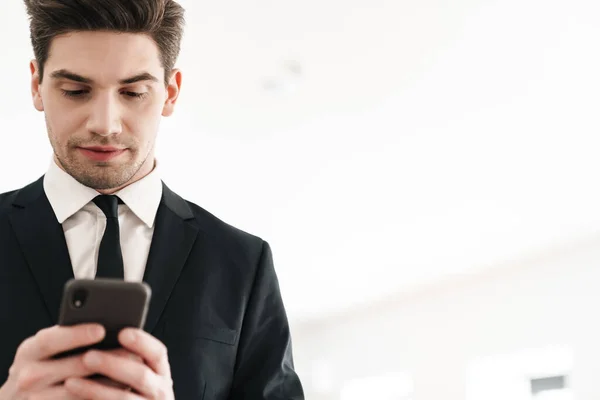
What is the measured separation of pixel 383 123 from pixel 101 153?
349 centimetres

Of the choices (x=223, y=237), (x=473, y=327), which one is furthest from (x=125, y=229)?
(x=473, y=327)

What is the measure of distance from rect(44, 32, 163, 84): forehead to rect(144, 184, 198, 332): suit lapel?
0.71 ft

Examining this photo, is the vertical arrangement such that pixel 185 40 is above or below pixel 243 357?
above

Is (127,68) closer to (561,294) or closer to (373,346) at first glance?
(561,294)

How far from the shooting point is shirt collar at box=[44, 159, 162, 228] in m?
1.21

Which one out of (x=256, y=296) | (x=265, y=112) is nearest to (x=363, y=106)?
(x=265, y=112)

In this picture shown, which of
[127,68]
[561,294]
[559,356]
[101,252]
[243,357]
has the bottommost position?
[243,357]

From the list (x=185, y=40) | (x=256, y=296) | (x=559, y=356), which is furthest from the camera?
(x=559, y=356)

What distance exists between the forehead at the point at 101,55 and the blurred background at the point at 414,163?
2.38 metres

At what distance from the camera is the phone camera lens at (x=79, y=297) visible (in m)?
0.79

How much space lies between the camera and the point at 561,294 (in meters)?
6.79

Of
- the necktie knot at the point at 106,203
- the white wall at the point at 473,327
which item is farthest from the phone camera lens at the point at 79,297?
the white wall at the point at 473,327

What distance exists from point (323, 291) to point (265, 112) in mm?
4193

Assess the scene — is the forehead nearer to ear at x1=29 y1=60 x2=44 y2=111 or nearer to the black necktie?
ear at x1=29 y1=60 x2=44 y2=111
